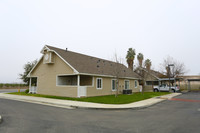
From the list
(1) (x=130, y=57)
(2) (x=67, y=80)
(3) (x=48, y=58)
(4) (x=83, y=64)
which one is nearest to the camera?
(4) (x=83, y=64)

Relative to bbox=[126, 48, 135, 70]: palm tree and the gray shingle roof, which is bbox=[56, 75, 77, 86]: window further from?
bbox=[126, 48, 135, 70]: palm tree

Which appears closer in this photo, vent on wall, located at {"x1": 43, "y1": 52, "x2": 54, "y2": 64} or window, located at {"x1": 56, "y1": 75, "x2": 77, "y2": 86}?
vent on wall, located at {"x1": 43, "y1": 52, "x2": 54, "y2": 64}

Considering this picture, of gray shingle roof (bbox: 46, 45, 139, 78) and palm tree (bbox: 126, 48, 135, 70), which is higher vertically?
palm tree (bbox: 126, 48, 135, 70)

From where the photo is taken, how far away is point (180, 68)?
1577 inches

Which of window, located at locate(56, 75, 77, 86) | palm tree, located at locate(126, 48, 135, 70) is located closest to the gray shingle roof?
window, located at locate(56, 75, 77, 86)

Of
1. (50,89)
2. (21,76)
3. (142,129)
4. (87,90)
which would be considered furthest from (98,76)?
(21,76)

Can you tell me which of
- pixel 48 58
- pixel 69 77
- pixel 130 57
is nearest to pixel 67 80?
pixel 69 77

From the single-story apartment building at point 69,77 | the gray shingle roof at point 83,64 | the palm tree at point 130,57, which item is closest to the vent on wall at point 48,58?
the single-story apartment building at point 69,77

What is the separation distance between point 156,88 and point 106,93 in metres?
18.6

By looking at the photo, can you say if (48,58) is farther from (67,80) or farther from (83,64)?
(83,64)

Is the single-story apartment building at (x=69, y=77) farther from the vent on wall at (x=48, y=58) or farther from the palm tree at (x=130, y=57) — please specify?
the palm tree at (x=130, y=57)

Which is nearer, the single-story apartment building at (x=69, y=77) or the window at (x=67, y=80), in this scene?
the single-story apartment building at (x=69, y=77)

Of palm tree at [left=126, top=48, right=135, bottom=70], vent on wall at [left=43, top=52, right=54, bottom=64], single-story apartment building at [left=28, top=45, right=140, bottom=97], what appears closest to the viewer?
single-story apartment building at [left=28, top=45, right=140, bottom=97]

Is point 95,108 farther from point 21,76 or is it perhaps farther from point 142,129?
point 21,76
